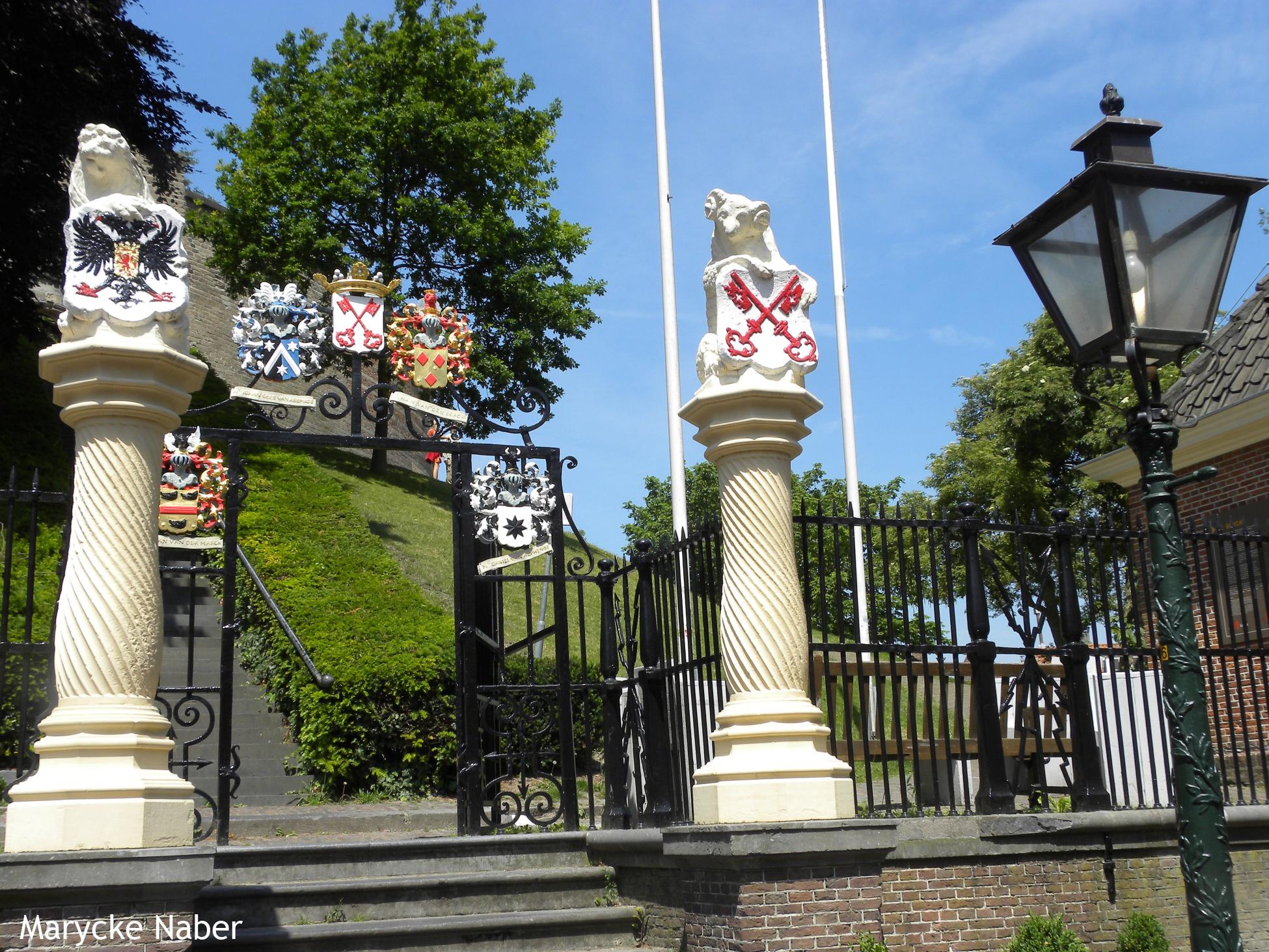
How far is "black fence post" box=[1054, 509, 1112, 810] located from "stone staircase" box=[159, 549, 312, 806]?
7127 millimetres

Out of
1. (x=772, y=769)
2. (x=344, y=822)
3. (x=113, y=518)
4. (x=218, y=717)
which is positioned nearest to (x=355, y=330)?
(x=113, y=518)

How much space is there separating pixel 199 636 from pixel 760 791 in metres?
9.77

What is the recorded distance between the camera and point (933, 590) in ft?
21.5

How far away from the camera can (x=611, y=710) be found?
26.2ft

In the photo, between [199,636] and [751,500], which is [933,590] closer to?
[751,500]

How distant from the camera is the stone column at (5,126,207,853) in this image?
534 centimetres

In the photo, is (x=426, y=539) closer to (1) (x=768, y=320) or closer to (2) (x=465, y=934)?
(2) (x=465, y=934)

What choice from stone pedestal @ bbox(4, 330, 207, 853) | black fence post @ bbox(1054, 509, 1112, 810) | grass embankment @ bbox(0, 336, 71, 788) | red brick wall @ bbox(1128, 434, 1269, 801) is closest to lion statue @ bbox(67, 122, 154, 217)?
stone pedestal @ bbox(4, 330, 207, 853)

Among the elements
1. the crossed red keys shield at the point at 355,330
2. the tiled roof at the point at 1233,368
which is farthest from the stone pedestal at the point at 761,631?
the tiled roof at the point at 1233,368

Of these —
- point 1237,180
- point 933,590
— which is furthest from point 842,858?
point 1237,180

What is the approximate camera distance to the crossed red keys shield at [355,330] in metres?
8.41

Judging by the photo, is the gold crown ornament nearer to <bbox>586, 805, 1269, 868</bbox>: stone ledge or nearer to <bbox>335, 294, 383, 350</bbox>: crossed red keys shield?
<bbox>335, 294, 383, 350</bbox>: crossed red keys shield

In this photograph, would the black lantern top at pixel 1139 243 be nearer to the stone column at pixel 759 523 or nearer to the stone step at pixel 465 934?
the stone column at pixel 759 523

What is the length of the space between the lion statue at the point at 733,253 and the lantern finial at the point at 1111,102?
242 centimetres
